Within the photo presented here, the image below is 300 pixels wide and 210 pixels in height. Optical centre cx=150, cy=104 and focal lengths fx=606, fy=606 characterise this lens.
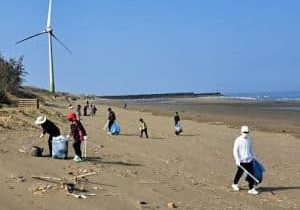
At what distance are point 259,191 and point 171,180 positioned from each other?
2.17 metres

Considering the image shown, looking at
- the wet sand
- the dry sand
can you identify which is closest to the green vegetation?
the wet sand

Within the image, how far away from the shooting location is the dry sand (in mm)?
11305

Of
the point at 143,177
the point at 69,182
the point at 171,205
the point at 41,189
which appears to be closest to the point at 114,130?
the point at 143,177

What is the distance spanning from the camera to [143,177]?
14.6 meters

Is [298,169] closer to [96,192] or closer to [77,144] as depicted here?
[77,144]

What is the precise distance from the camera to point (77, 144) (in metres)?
16.1

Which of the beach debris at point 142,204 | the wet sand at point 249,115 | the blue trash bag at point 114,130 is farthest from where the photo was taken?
the wet sand at point 249,115

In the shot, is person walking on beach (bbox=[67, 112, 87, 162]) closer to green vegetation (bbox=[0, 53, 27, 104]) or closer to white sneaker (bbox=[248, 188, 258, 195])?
white sneaker (bbox=[248, 188, 258, 195])

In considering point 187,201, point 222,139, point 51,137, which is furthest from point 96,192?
point 222,139

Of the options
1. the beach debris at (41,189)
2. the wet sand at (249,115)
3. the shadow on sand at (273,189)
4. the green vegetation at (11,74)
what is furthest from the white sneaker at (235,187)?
the green vegetation at (11,74)

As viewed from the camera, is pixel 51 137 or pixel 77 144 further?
pixel 51 137

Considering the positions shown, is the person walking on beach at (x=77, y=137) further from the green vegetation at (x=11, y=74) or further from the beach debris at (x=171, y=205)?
the green vegetation at (x=11, y=74)

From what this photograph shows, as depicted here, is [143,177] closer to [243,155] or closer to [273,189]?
[243,155]

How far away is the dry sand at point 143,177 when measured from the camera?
1130cm
